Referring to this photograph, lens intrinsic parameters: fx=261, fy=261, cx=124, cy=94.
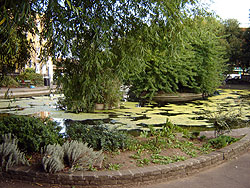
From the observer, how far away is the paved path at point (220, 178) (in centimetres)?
373

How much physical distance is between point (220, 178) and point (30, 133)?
123 inches

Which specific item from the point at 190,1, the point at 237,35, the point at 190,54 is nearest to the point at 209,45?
the point at 190,54

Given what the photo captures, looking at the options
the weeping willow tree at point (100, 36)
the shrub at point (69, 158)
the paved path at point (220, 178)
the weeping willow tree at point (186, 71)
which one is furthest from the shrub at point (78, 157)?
the weeping willow tree at point (186, 71)

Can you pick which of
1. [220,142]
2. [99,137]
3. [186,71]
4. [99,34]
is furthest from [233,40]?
[99,34]

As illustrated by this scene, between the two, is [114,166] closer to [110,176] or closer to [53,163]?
[110,176]

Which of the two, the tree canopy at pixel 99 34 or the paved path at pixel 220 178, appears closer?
the paved path at pixel 220 178

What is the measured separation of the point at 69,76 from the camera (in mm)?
4941

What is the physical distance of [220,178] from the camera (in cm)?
399

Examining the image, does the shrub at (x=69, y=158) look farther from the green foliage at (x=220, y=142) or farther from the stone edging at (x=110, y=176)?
the green foliage at (x=220, y=142)

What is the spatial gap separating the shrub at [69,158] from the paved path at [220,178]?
0.98 metres

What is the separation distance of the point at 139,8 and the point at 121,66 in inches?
43.2

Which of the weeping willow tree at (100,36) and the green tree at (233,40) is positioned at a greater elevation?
the green tree at (233,40)

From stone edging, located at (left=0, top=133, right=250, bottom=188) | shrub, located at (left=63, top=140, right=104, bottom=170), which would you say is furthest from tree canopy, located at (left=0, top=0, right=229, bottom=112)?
stone edging, located at (left=0, top=133, right=250, bottom=188)

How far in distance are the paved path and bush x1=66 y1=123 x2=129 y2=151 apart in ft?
4.26
